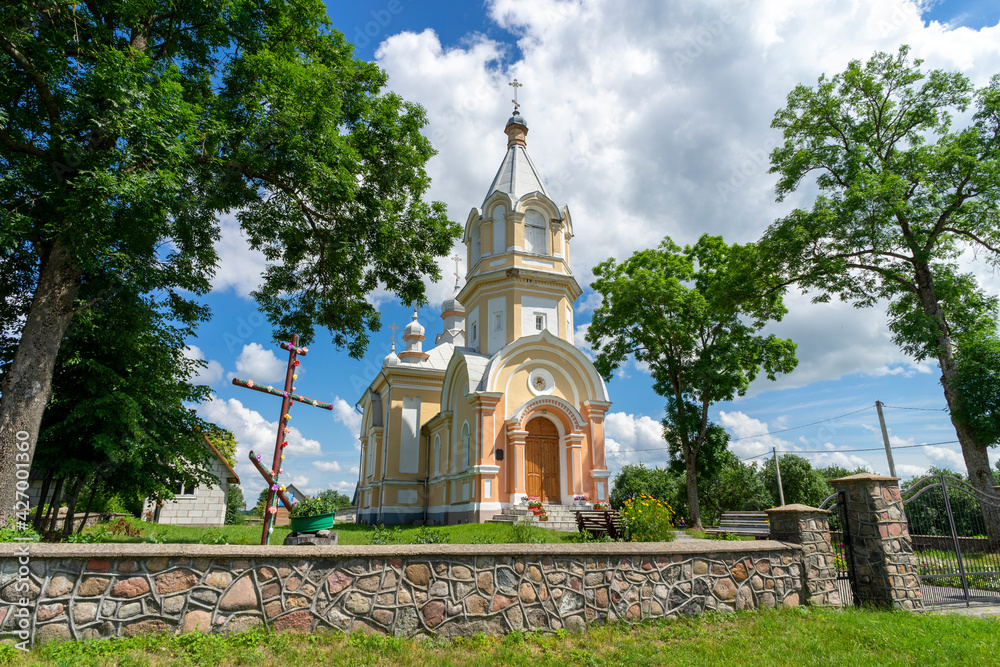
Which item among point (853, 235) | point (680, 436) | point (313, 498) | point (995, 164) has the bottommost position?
point (313, 498)

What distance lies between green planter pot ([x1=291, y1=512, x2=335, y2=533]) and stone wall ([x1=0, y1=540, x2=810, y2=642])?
1.52m

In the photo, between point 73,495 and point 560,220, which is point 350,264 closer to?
point 73,495

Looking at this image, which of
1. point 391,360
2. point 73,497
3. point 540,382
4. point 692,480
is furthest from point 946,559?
point 391,360

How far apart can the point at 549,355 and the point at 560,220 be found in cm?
579

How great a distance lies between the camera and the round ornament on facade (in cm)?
1755

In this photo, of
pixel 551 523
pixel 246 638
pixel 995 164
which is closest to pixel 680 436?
pixel 551 523

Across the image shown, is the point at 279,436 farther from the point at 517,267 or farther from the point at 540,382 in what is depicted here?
the point at 517,267

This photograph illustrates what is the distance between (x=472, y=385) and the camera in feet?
57.2

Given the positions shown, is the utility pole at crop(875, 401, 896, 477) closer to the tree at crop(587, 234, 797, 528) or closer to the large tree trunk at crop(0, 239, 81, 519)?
the tree at crop(587, 234, 797, 528)

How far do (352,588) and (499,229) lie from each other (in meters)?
16.8

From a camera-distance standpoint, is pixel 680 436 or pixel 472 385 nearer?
pixel 472 385

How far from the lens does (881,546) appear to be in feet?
21.8

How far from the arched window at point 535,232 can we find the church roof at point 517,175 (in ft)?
2.81

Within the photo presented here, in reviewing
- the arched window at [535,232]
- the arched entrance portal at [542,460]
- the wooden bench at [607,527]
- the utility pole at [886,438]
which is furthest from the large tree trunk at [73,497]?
the utility pole at [886,438]
